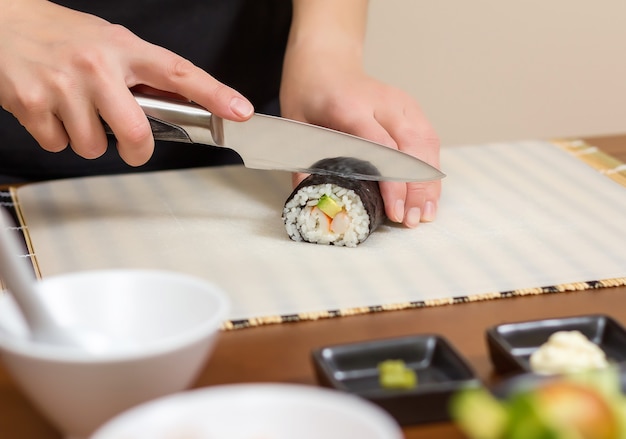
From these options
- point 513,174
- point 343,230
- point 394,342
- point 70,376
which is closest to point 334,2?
point 513,174

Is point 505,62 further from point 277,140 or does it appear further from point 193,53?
point 277,140

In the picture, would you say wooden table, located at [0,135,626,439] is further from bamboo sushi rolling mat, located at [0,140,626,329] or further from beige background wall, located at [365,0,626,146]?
beige background wall, located at [365,0,626,146]

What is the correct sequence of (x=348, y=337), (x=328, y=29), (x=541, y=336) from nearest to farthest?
(x=541, y=336) → (x=348, y=337) → (x=328, y=29)

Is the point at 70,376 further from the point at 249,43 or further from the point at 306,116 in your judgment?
the point at 249,43

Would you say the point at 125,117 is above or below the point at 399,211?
above

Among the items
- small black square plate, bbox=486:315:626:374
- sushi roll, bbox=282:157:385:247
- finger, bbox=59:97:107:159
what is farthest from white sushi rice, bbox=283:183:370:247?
small black square plate, bbox=486:315:626:374

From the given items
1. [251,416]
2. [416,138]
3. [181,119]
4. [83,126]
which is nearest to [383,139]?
[416,138]

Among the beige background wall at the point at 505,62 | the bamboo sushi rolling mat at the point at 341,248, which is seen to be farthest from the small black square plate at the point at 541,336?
the beige background wall at the point at 505,62
